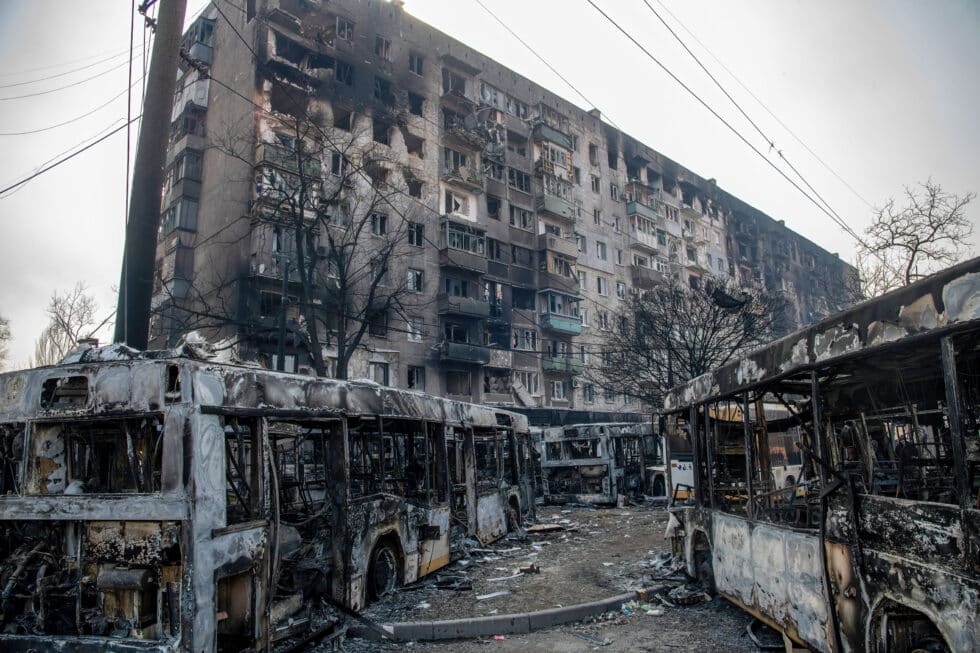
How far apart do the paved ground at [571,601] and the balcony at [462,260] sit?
2012cm

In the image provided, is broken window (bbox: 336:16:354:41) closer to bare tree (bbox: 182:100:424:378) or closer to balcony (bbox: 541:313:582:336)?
bare tree (bbox: 182:100:424:378)

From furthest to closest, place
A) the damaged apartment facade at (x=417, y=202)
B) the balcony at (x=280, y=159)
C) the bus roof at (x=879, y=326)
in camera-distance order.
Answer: the damaged apartment facade at (x=417, y=202)
the balcony at (x=280, y=159)
the bus roof at (x=879, y=326)

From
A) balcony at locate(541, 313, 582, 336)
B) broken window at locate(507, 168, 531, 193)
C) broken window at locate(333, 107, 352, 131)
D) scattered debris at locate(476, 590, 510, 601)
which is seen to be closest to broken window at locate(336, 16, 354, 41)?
broken window at locate(333, 107, 352, 131)

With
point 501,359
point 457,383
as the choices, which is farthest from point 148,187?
point 501,359

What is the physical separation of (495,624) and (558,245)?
33126 mm

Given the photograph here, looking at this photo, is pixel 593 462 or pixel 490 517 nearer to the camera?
pixel 490 517

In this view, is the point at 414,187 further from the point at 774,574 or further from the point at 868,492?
the point at 868,492

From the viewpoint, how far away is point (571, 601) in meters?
8.28

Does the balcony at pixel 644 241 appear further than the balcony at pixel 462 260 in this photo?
Yes

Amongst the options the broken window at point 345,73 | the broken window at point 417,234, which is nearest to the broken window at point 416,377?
the broken window at point 417,234

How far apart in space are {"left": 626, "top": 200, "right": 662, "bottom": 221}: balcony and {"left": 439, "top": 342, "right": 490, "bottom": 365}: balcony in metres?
20.2

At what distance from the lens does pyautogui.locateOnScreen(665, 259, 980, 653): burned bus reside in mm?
3732

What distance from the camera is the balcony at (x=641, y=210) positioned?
46219 mm

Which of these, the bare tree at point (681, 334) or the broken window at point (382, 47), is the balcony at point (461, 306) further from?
the broken window at point (382, 47)
